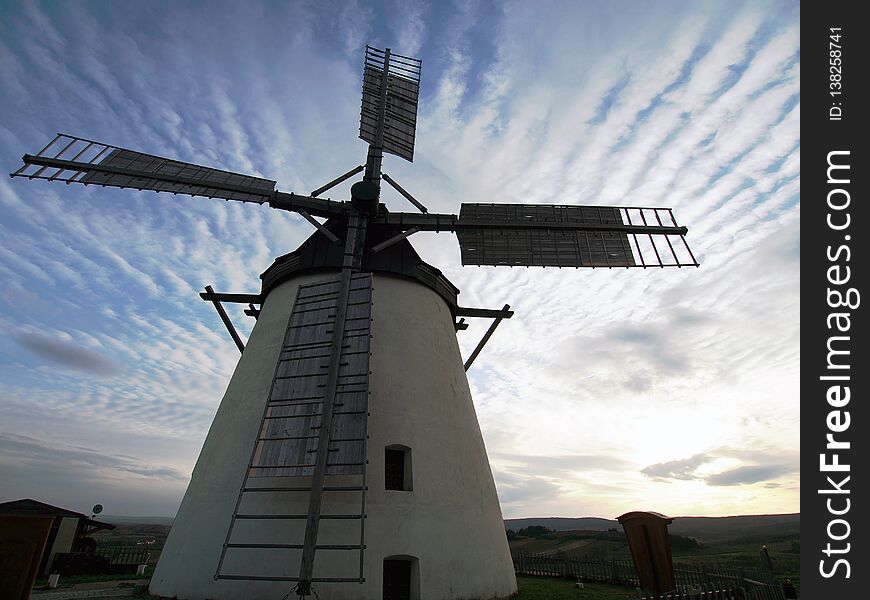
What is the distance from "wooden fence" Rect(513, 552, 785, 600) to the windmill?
4.48 m

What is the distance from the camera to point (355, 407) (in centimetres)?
1020

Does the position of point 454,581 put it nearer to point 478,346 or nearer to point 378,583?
point 378,583

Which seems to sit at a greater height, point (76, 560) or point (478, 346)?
point (478, 346)

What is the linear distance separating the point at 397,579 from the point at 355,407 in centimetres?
383

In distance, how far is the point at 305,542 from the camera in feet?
29.0

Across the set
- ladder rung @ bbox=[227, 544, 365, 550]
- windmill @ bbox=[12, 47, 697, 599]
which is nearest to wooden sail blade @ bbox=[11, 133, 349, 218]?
windmill @ bbox=[12, 47, 697, 599]

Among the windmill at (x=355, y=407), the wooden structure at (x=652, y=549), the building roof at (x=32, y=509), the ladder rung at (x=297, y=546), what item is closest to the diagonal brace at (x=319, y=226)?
the windmill at (x=355, y=407)

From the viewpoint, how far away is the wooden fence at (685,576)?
9391mm

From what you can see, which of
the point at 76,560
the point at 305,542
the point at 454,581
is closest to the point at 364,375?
the point at 305,542

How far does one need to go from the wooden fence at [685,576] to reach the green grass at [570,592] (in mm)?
599

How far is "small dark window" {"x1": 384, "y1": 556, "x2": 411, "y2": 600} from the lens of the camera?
995 centimetres

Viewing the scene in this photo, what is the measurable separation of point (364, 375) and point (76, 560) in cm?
1719

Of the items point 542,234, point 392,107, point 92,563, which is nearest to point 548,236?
point 542,234
